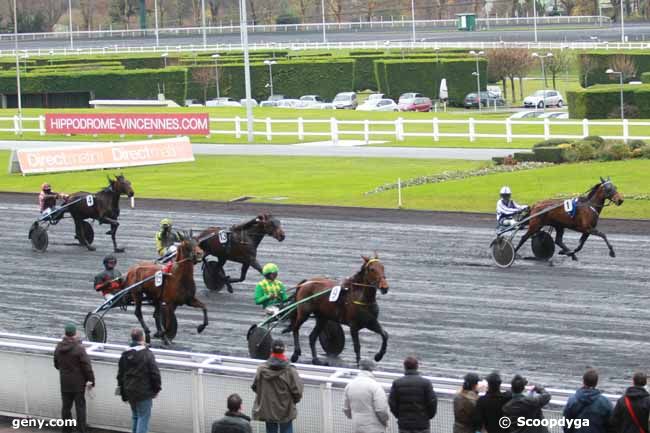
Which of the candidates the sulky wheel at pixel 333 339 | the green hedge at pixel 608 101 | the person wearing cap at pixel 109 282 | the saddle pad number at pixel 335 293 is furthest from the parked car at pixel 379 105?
the saddle pad number at pixel 335 293

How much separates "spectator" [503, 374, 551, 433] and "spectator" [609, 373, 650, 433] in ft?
1.86

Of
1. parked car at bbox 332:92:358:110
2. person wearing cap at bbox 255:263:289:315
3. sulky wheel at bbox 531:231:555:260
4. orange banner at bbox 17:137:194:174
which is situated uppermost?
parked car at bbox 332:92:358:110

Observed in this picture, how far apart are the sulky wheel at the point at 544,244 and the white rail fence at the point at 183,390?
9.23 metres

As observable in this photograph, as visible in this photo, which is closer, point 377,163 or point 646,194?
point 646,194

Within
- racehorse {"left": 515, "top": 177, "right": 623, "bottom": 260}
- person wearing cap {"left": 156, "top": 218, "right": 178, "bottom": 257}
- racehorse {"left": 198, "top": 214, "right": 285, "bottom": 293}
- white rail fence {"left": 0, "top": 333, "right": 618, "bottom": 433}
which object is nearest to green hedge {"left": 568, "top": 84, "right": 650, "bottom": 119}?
racehorse {"left": 515, "top": 177, "right": 623, "bottom": 260}

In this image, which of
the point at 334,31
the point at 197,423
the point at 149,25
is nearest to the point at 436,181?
the point at 197,423

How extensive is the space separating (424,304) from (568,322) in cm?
244

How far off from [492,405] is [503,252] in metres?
10.8

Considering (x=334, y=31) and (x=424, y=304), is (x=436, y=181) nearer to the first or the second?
(x=424, y=304)

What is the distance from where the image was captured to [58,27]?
138500mm

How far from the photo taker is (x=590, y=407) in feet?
32.4

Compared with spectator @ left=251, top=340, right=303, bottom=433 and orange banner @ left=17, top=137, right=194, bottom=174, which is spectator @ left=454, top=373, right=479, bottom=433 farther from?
orange banner @ left=17, top=137, right=194, bottom=174

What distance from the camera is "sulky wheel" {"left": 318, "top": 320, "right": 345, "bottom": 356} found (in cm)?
1539

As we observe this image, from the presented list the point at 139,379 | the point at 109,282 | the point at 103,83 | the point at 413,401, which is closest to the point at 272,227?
the point at 109,282
